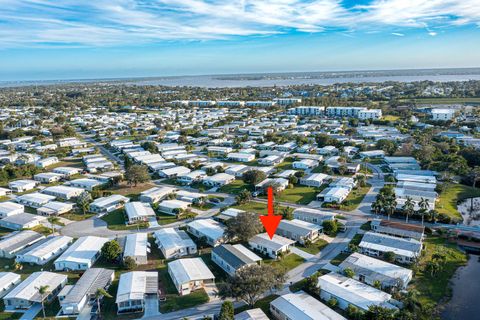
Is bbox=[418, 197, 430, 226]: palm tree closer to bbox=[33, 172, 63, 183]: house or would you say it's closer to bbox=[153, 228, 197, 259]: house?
bbox=[153, 228, 197, 259]: house

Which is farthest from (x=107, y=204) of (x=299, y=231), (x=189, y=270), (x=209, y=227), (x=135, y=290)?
(x=299, y=231)

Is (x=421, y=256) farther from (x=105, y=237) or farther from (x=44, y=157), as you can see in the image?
(x=44, y=157)

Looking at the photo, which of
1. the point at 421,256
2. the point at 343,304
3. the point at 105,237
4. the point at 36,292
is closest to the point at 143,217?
the point at 105,237

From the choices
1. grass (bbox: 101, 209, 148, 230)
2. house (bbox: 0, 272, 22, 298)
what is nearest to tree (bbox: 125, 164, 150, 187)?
grass (bbox: 101, 209, 148, 230)

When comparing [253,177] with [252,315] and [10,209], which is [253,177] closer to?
[252,315]

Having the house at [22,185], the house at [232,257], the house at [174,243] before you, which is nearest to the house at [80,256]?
the house at [174,243]

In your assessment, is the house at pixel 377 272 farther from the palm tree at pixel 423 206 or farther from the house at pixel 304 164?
the house at pixel 304 164
